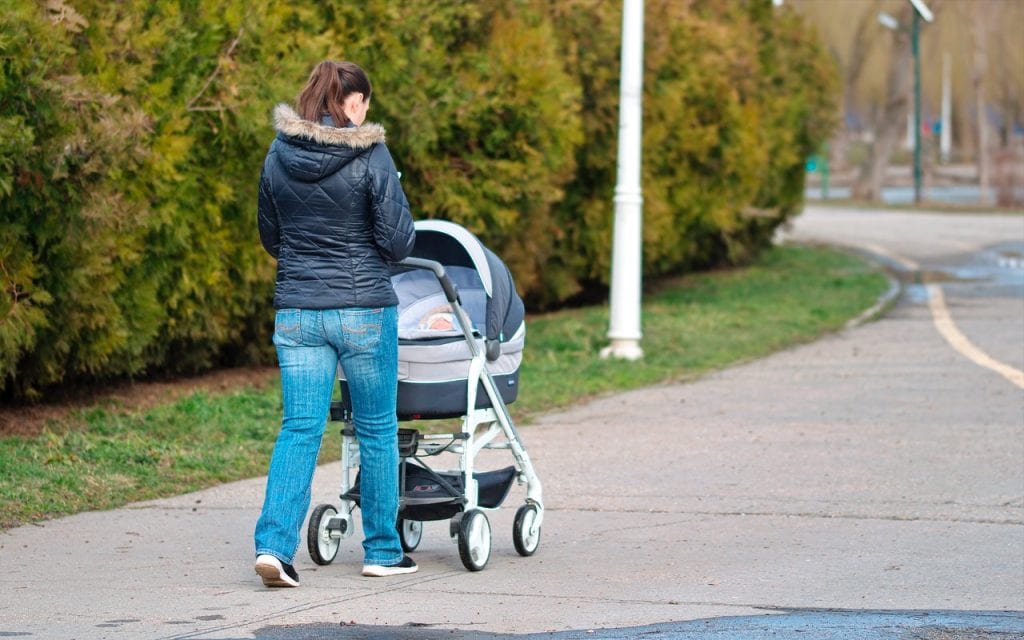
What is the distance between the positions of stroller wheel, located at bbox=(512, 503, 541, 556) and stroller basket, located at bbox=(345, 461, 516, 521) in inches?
4.4

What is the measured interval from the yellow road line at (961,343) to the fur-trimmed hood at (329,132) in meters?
7.35

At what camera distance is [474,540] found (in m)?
6.43

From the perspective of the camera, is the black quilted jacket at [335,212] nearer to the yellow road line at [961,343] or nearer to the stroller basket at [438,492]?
the stroller basket at [438,492]

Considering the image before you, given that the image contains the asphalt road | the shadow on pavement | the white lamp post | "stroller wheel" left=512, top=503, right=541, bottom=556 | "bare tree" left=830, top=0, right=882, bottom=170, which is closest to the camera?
the shadow on pavement

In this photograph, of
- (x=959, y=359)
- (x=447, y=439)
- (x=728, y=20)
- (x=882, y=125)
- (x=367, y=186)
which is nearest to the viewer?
(x=367, y=186)

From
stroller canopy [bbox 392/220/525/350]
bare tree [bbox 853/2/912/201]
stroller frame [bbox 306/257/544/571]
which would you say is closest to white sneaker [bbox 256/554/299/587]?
stroller frame [bbox 306/257/544/571]

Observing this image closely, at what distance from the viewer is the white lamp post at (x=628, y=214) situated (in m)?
13.9

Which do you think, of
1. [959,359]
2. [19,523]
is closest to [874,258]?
[959,359]

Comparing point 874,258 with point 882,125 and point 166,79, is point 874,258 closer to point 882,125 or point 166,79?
point 166,79

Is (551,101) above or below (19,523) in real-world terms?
above

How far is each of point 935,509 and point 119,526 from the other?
149 inches

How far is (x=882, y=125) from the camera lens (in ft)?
177

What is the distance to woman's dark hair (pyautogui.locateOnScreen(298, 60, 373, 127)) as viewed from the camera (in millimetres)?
6078

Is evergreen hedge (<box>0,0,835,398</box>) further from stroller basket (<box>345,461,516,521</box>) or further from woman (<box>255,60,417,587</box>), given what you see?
stroller basket (<box>345,461,516,521</box>)
